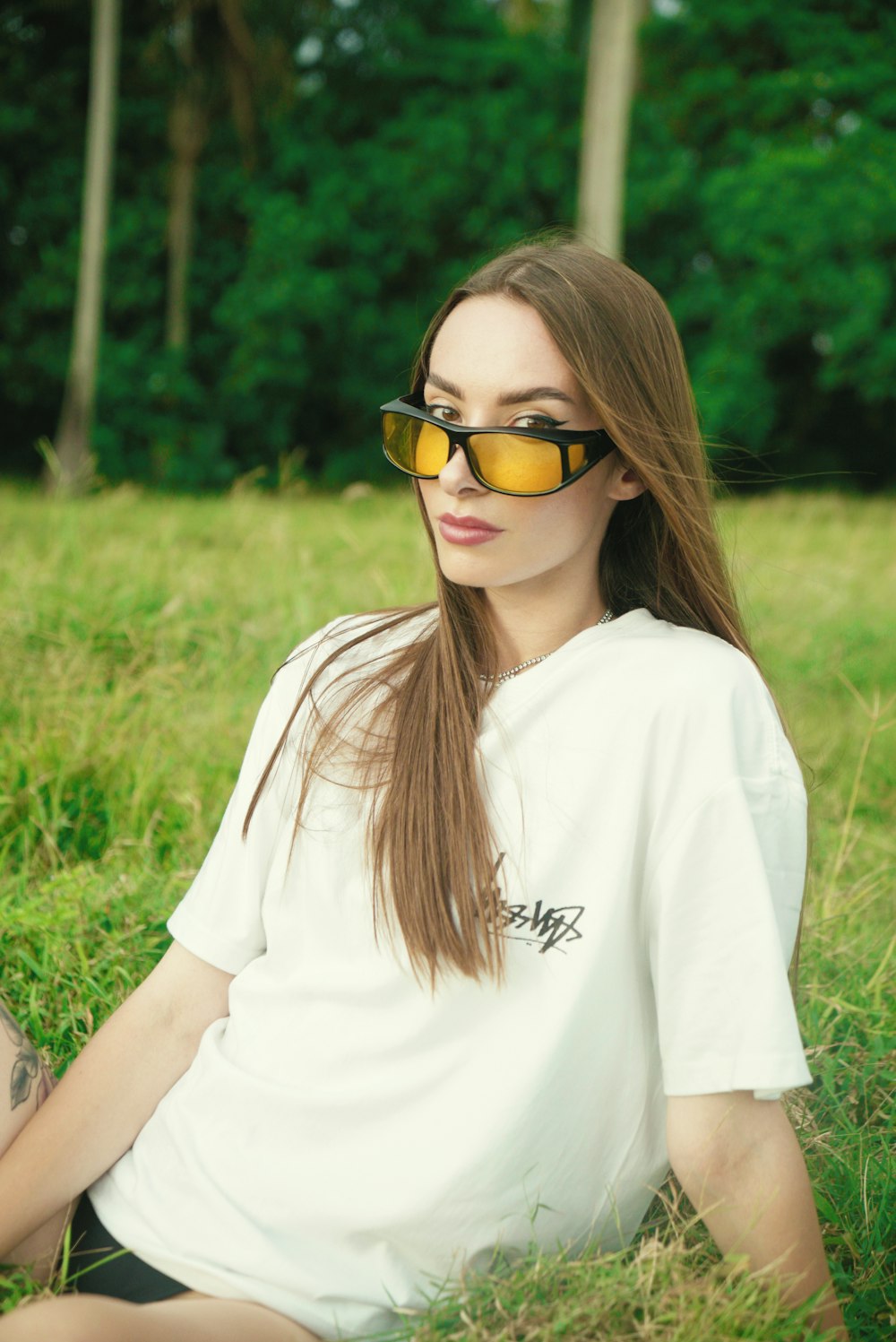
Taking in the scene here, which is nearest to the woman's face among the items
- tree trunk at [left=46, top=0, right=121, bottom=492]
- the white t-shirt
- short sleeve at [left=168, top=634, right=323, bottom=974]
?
the white t-shirt

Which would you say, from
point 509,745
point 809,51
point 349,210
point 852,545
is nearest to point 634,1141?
point 509,745

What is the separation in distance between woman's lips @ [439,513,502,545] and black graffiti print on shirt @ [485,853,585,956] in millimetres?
484

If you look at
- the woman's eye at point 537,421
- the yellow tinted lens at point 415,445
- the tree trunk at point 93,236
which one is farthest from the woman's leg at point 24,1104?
the tree trunk at point 93,236

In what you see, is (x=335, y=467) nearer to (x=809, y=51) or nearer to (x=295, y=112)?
(x=295, y=112)

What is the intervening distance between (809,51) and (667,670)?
17426mm

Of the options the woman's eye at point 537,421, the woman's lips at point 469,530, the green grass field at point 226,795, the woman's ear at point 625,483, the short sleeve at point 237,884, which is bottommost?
→ the green grass field at point 226,795

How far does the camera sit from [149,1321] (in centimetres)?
135

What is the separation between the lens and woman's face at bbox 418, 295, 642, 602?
1588 millimetres

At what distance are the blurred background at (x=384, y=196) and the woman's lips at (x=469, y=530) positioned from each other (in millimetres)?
13602

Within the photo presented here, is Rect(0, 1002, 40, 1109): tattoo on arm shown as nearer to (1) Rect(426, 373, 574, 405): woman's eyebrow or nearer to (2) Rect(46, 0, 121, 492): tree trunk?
(1) Rect(426, 373, 574, 405): woman's eyebrow

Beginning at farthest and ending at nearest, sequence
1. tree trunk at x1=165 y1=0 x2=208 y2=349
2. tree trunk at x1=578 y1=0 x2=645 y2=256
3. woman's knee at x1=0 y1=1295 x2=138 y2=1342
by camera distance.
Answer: tree trunk at x1=165 y1=0 x2=208 y2=349, tree trunk at x1=578 y1=0 x2=645 y2=256, woman's knee at x1=0 y1=1295 x2=138 y2=1342

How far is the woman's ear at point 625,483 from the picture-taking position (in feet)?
5.57

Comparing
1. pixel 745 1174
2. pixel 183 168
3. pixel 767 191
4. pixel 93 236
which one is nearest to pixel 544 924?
pixel 745 1174

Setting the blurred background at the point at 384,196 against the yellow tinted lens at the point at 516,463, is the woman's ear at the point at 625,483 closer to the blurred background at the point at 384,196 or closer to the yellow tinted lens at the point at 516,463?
the yellow tinted lens at the point at 516,463
